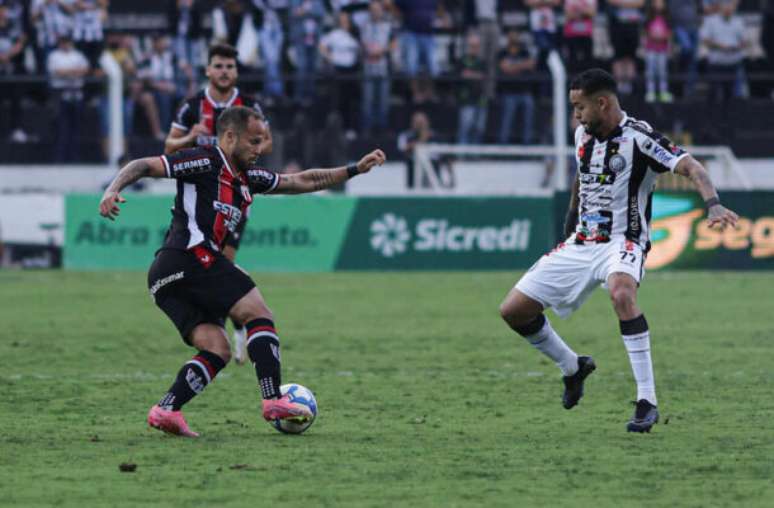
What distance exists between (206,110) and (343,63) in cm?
1356

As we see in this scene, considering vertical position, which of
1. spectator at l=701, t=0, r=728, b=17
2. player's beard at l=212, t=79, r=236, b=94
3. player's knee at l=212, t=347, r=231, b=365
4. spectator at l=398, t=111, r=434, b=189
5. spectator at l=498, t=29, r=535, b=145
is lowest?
spectator at l=398, t=111, r=434, b=189

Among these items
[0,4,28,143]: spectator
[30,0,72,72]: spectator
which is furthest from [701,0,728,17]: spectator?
[0,4,28,143]: spectator

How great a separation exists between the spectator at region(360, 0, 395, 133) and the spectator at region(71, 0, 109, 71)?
4.18 m

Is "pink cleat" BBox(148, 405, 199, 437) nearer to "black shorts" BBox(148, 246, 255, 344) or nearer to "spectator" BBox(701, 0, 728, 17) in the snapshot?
"black shorts" BBox(148, 246, 255, 344)

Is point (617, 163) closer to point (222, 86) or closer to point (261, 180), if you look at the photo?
point (261, 180)

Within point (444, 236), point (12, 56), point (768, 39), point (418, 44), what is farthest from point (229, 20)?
point (768, 39)

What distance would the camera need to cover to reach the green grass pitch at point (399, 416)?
677 centimetres

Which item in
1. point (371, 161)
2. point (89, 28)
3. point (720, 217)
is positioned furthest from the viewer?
point (89, 28)

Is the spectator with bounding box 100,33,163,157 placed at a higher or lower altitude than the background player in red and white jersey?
lower

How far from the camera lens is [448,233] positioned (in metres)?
23.1

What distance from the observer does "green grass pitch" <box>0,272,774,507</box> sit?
677 cm

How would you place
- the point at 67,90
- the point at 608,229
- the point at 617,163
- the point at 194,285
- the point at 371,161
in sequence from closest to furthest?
the point at 194,285 → the point at 371,161 → the point at 617,163 → the point at 608,229 → the point at 67,90

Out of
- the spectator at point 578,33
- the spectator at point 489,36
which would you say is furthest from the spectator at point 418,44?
the spectator at point 578,33

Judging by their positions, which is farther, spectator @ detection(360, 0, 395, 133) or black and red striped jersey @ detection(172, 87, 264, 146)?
spectator @ detection(360, 0, 395, 133)
